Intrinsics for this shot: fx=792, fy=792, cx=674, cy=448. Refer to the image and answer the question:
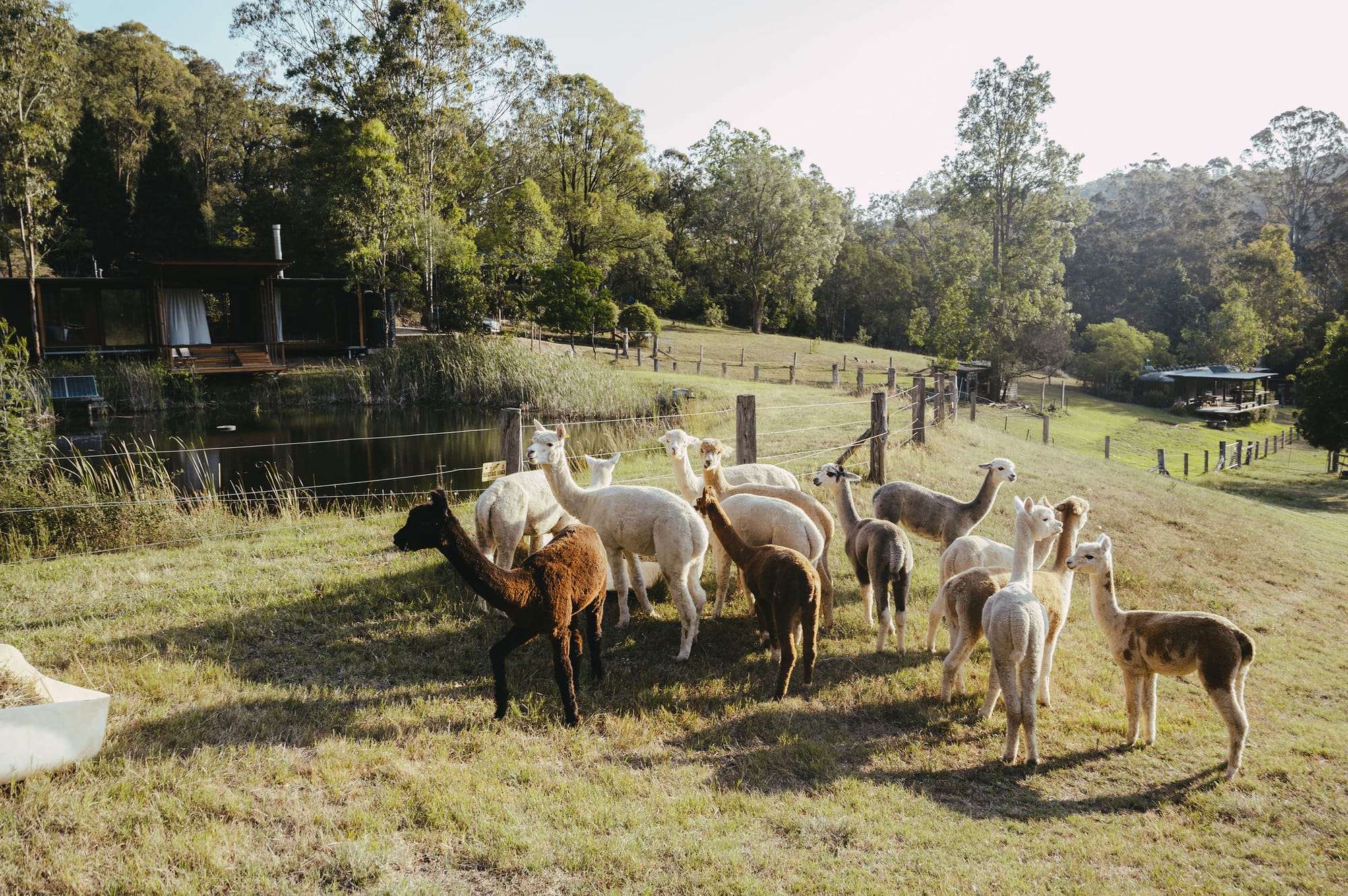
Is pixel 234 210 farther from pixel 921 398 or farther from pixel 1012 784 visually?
pixel 1012 784

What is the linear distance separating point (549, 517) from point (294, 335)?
3161cm

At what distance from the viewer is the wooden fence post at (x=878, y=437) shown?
37.9ft

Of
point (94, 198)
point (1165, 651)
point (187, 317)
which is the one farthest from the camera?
point (94, 198)

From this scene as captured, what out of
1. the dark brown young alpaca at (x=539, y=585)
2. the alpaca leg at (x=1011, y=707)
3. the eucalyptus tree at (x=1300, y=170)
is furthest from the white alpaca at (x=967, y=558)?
the eucalyptus tree at (x=1300, y=170)

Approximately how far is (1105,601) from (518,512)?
14.3 feet

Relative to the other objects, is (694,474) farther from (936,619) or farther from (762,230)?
(762,230)

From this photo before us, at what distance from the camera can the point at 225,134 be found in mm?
45250

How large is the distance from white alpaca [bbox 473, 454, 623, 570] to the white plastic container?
2.55m

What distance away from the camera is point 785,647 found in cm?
529

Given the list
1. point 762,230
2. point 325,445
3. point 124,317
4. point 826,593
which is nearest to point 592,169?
point 762,230

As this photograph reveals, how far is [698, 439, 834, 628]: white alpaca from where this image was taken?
6613 millimetres

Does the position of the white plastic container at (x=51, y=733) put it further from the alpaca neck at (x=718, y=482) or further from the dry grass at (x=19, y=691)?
the alpaca neck at (x=718, y=482)

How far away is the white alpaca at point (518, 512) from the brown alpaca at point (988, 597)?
2.83 meters

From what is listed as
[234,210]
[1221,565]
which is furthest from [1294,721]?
[234,210]
